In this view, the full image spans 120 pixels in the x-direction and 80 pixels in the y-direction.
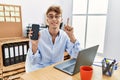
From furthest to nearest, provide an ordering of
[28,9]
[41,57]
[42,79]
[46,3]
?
[46,3] → [28,9] → [41,57] → [42,79]

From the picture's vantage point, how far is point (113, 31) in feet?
6.86

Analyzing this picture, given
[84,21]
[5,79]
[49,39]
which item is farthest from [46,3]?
[5,79]

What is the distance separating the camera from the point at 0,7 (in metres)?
1.92

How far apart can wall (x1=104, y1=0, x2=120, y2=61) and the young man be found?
3.24ft

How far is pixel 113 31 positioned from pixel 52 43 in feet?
3.91

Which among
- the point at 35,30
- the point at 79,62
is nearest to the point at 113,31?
the point at 79,62

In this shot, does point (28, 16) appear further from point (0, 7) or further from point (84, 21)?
point (84, 21)

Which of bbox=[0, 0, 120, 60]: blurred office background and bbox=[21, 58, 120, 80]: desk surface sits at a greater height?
bbox=[0, 0, 120, 60]: blurred office background

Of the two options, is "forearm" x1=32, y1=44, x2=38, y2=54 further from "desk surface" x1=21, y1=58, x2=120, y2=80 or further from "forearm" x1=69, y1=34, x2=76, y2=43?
"forearm" x1=69, y1=34, x2=76, y2=43

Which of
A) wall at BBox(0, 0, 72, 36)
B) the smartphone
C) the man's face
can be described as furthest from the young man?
wall at BBox(0, 0, 72, 36)

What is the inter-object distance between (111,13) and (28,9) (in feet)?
4.50

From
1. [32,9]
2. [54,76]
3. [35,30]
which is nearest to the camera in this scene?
[54,76]

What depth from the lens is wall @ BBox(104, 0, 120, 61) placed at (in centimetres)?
203

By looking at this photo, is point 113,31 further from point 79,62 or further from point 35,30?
point 35,30
